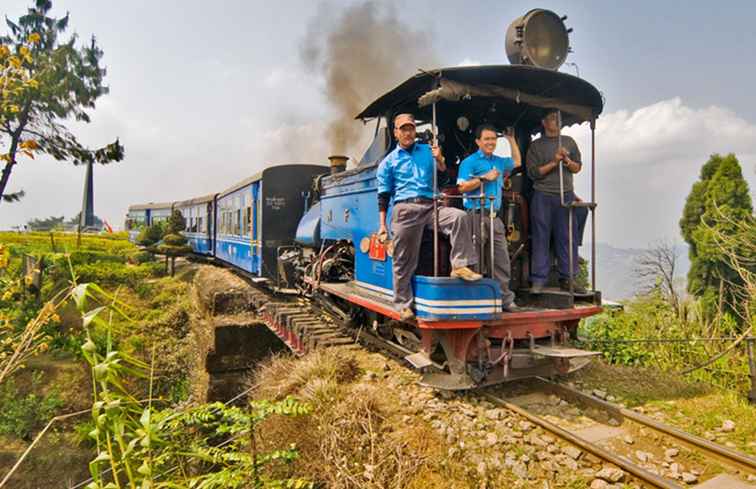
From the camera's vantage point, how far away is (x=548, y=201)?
5.50 meters

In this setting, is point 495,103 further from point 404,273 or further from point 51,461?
point 51,461

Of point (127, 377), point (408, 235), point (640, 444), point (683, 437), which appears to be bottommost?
point (127, 377)

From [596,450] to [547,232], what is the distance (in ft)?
8.64

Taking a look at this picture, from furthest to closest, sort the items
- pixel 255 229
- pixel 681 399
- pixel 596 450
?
pixel 255 229, pixel 681 399, pixel 596 450

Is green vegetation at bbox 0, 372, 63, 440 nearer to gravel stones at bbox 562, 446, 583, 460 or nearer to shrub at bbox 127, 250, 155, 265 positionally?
shrub at bbox 127, 250, 155, 265

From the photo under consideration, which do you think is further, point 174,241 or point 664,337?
point 174,241

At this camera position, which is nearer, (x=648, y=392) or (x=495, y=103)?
(x=648, y=392)

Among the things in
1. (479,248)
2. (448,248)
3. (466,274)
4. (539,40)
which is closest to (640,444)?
(466,274)

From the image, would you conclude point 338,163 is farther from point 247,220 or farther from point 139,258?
point 139,258

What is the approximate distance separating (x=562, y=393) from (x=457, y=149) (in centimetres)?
303

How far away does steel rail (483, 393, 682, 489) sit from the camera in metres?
3.09

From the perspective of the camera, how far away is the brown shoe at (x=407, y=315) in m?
4.62

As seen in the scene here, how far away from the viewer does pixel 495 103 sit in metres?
5.51

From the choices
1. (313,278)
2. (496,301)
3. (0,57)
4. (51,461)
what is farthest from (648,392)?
(51,461)
